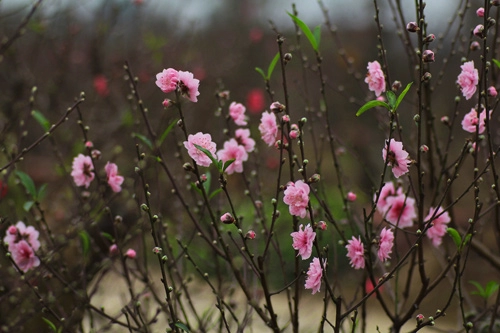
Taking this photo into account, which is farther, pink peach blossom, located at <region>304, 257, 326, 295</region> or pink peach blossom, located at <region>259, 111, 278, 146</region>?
pink peach blossom, located at <region>259, 111, 278, 146</region>

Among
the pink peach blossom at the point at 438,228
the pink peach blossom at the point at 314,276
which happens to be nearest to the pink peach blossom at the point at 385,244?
the pink peach blossom at the point at 314,276

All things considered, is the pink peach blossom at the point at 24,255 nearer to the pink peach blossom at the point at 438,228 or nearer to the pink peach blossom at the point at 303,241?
the pink peach blossom at the point at 303,241

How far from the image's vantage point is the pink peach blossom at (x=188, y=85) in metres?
1.70

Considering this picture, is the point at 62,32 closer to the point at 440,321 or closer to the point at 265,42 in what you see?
the point at 440,321

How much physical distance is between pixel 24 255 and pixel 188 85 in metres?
1.04

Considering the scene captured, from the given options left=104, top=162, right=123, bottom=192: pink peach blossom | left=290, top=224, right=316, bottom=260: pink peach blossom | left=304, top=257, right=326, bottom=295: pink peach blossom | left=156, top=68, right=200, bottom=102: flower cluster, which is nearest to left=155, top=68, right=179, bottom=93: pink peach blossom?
left=156, top=68, right=200, bottom=102: flower cluster

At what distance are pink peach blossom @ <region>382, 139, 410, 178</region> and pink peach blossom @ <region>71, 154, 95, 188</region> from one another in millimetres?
1184

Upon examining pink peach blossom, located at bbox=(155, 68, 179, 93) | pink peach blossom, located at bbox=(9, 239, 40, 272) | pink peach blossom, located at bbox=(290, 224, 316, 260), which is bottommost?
pink peach blossom, located at bbox=(290, 224, 316, 260)

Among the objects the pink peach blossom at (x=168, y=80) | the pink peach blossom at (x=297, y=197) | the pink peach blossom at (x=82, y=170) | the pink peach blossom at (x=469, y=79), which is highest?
the pink peach blossom at (x=469, y=79)

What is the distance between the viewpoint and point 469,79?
1.95 metres

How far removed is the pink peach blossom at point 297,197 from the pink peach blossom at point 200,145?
23cm

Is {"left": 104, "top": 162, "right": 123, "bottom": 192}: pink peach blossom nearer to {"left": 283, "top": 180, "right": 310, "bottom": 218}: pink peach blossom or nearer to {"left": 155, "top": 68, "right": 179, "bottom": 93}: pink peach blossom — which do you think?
{"left": 155, "top": 68, "right": 179, "bottom": 93}: pink peach blossom

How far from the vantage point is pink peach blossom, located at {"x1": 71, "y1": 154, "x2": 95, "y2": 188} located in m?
2.36

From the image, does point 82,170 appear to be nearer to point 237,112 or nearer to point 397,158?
point 237,112
